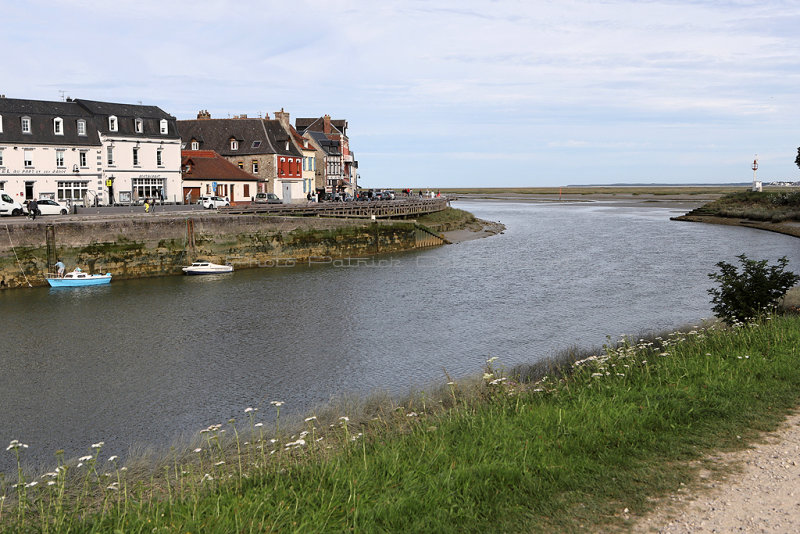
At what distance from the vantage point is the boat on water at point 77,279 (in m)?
39.3

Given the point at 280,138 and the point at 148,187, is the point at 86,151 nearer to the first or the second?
the point at 148,187

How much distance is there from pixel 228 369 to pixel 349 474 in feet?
45.8

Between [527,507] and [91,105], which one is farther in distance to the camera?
[91,105]

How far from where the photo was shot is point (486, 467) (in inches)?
343

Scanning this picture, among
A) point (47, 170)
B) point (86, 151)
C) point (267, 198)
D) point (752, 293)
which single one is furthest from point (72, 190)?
point (752, 293)

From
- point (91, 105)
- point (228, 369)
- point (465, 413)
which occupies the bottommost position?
point (228, 369)

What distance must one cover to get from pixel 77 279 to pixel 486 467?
36.9 meters

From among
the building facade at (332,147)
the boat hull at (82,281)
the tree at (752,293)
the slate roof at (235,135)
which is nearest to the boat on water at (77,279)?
the boat hull at (82,281)

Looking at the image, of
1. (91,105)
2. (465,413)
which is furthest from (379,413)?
(91,105)

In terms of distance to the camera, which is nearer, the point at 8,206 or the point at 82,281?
the point at 82,281

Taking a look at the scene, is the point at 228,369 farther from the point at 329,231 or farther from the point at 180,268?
the point at 329,231

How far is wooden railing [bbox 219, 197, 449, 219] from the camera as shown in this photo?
185 ft

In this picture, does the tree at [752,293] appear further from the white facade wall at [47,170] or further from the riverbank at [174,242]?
the white facade wall at [47,170]

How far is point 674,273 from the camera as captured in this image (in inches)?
1700
